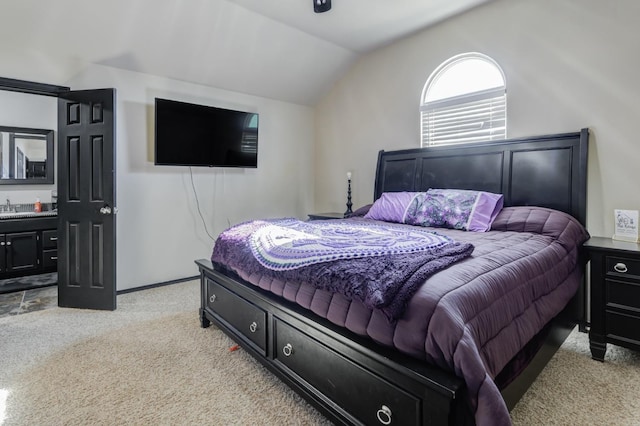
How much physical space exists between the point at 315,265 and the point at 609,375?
1979 millimetres

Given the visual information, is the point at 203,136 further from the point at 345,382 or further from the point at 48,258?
the point at 345,382

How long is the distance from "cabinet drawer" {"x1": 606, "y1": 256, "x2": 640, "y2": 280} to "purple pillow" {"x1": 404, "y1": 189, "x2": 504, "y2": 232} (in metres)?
0.78

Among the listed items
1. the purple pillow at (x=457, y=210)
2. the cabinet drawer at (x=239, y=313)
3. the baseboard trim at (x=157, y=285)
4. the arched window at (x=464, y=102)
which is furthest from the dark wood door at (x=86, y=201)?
the arched window at (x=464, y=102)

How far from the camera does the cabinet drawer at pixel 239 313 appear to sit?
6.75 feet

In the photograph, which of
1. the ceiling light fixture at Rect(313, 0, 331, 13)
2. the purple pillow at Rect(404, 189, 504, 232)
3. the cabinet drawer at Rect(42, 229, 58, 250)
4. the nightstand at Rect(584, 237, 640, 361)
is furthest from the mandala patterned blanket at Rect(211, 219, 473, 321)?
the cabinet drawer at Rect(42, 229, 58, 250)

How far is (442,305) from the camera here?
1239mm

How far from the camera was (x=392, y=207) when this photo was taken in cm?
340

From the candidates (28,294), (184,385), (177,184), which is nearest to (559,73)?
(184,385)

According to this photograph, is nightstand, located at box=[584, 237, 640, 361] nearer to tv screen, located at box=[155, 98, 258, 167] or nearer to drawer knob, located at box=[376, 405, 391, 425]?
drawer knob, located at box=[376, 405, 391, 425]

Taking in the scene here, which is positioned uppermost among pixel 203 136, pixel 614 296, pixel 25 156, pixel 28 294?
pixel 203 136

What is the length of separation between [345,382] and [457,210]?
192cm

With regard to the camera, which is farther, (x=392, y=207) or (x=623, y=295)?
(x=392, y=207)

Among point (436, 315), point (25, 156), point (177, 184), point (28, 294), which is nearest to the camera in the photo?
point (436, 315)

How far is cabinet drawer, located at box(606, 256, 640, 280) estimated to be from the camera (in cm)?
214
